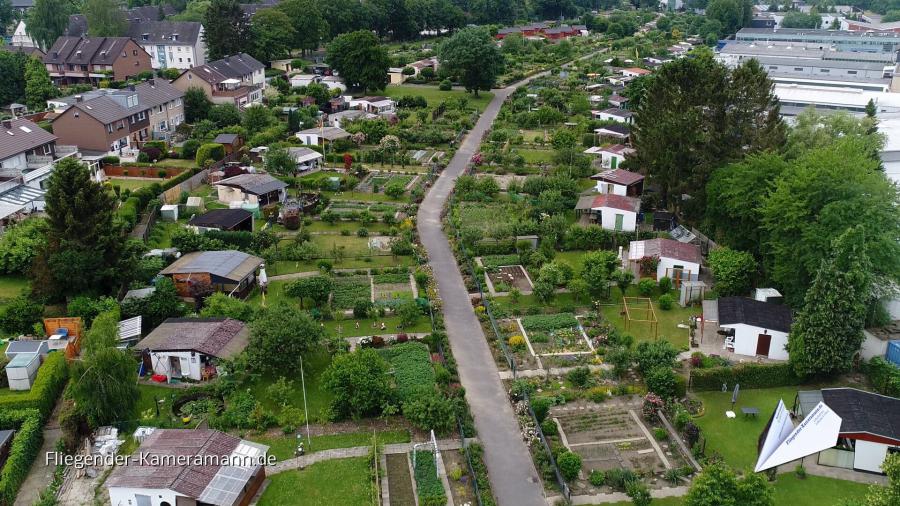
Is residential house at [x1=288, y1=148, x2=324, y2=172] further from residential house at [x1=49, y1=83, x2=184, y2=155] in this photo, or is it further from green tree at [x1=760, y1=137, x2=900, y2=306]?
green tree at [x1=760, y1=137, x2=900, y2=306]

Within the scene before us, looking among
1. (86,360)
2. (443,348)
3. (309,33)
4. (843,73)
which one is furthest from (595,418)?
(309,33)

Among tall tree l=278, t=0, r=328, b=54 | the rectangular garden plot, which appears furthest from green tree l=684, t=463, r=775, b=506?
tall tree l=278, t=0, r=328, b=54

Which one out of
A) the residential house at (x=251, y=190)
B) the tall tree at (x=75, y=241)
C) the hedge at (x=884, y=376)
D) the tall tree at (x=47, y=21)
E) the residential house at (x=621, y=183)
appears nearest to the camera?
the hedge at (x=884, y=376)

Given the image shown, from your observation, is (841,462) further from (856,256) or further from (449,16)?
A: (449,16)

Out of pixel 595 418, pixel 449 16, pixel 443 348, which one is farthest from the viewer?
pixel 449 16

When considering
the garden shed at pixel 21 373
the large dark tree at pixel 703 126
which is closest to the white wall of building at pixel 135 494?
the garden shed at pixel 21 373

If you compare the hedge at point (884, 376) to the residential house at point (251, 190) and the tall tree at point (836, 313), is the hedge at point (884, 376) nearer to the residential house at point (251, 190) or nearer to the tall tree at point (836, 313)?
the tall tree at point (836, 313)
